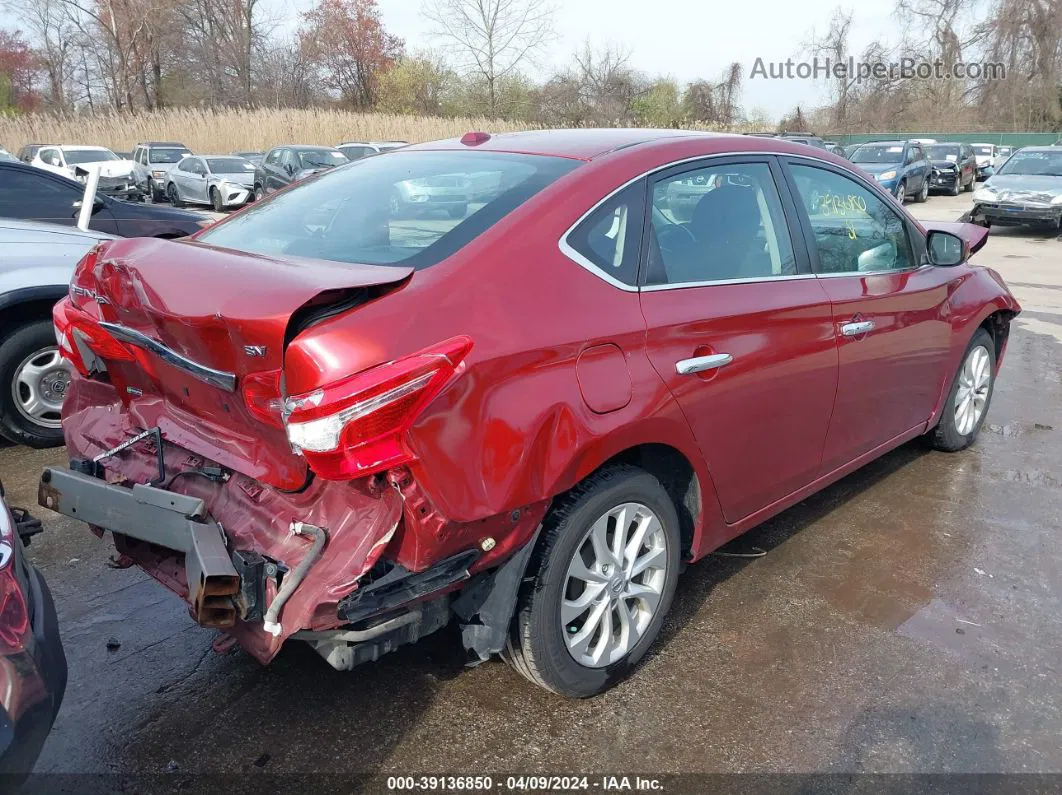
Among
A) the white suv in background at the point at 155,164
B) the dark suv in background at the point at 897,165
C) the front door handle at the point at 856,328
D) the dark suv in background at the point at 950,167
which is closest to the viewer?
the front door handle at the point at 856,328

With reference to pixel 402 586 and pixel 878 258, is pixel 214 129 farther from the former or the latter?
pixel 402 586

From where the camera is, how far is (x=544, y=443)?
233 centimetres

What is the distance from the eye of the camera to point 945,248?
4.32m

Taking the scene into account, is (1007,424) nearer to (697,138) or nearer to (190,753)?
(697,138)

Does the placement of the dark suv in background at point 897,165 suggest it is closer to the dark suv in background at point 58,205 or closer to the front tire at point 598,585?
the dark suv in background at point 58,205

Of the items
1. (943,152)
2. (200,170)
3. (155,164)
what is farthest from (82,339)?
(943,152)

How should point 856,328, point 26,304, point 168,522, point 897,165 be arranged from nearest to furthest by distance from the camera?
point 168,522 → point 856,328 → point 26,304 → point 897,165

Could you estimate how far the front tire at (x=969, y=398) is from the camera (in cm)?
477

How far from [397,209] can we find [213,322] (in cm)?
84

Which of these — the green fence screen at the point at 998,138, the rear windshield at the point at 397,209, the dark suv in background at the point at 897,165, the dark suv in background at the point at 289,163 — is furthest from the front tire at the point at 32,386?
the green fence screen at the point at 998,138

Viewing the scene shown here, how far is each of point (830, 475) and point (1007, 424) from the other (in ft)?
8.85

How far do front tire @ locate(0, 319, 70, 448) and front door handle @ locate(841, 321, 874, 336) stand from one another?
13.9ft

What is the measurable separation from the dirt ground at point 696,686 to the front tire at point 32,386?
1.14 m

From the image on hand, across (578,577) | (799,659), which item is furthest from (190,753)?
(799,659)
